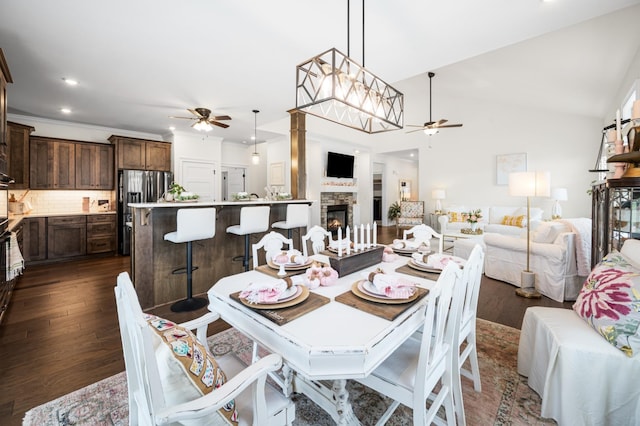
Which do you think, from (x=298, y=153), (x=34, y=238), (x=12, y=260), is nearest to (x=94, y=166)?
(x=34, y=238)

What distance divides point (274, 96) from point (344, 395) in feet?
12.7

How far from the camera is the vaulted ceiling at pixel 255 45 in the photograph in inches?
82.9

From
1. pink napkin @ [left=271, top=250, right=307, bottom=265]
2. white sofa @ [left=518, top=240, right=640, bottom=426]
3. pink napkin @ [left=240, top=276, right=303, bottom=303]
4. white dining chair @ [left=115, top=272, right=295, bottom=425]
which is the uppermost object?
pink napkin @ [left=271, top=250, right=307, bottom=265]

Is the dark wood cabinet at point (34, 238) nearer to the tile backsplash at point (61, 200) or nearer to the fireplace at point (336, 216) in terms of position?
the tile backsplash at point (61, 200)

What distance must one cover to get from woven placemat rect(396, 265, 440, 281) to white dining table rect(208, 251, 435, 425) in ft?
1.32

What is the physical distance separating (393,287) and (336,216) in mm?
6628

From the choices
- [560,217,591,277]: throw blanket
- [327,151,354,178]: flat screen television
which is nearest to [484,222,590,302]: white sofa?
[560,217,591,277]: throw blanket

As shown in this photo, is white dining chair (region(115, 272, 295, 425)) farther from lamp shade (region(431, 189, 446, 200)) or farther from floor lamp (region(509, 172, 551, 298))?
lamp shade (region(431, 189, 446, 200))

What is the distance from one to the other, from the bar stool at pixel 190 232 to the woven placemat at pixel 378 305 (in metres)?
2.08

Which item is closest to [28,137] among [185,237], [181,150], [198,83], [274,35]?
[181,150]

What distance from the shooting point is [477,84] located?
A: 5836 mm

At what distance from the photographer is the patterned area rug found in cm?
149

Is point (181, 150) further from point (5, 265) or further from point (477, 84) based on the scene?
point (477, 84)

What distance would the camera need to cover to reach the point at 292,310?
1183 mm
